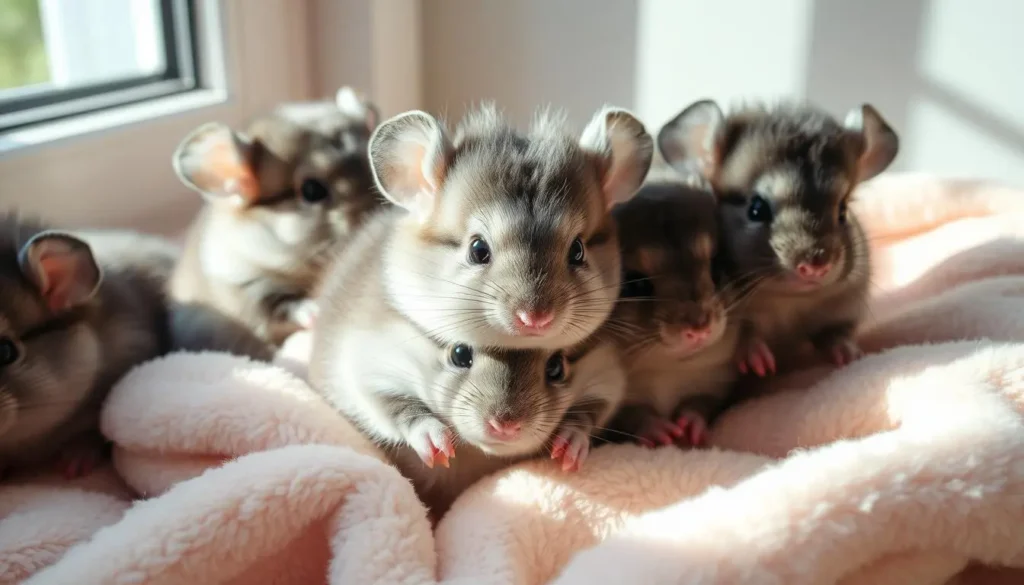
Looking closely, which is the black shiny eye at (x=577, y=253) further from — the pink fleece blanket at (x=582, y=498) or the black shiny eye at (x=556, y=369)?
the pink fleece blanket at (x=582, y=498)

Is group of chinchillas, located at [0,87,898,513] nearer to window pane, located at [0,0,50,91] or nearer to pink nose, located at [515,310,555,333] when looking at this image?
pink nose, located at [515,310,555,333]

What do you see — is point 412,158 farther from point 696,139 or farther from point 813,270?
point 813,270

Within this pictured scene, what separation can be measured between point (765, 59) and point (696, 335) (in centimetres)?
124

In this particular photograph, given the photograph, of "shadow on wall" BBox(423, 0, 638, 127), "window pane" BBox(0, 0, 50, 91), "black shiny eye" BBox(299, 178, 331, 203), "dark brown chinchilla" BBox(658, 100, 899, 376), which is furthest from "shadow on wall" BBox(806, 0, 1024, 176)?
"window pane" BBox(0, 0, 50, 91)

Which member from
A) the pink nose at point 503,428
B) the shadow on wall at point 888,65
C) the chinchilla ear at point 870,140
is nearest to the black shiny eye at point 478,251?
the pink nose at point 503,428

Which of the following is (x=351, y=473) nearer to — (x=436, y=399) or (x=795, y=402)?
(x=436, y=399)

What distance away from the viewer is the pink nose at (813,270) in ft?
4.84

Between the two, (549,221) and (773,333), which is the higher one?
(549,221)

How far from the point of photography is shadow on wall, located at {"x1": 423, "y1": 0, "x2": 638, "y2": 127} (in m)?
2.48

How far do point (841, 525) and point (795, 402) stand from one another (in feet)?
1.53

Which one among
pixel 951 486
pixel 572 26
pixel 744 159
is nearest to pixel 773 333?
pixel 744 159

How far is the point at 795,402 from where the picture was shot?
1.49m

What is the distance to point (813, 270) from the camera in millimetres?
1478

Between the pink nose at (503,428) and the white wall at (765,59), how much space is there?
1491mm
